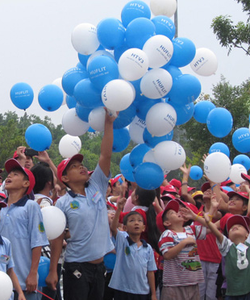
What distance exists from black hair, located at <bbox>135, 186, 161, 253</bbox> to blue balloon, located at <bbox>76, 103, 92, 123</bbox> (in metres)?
1.32

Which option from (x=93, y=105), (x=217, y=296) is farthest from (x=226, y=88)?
(x=93, y=105)

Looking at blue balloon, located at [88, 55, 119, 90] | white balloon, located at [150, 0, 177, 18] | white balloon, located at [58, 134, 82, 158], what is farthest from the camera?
white balloon, located at [58, 134, 82, 158]

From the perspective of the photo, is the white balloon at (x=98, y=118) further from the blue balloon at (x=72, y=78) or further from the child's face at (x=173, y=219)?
the child's face at (x=173, y=219)

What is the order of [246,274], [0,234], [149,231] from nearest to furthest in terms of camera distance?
1. [0,234]
2. [246,274]
3. [149,231]

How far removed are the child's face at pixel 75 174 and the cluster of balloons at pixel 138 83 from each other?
1.31 feet

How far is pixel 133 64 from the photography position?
400cm

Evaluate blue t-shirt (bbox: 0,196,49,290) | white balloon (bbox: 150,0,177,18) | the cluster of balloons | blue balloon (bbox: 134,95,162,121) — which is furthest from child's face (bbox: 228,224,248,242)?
white balloon (bbox: 150,0,177,18)

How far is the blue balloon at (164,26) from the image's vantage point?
447 cm

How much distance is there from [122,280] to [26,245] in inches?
53.9

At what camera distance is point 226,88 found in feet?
55.6

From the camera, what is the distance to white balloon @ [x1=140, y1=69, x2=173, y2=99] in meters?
4.07

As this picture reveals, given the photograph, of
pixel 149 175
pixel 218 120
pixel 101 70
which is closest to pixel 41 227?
pixel 149 175

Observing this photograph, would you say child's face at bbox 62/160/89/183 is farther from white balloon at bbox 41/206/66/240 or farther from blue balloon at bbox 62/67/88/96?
blue balloon at bbox 62/67/88/96

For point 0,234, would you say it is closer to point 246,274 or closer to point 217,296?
point 246,274
